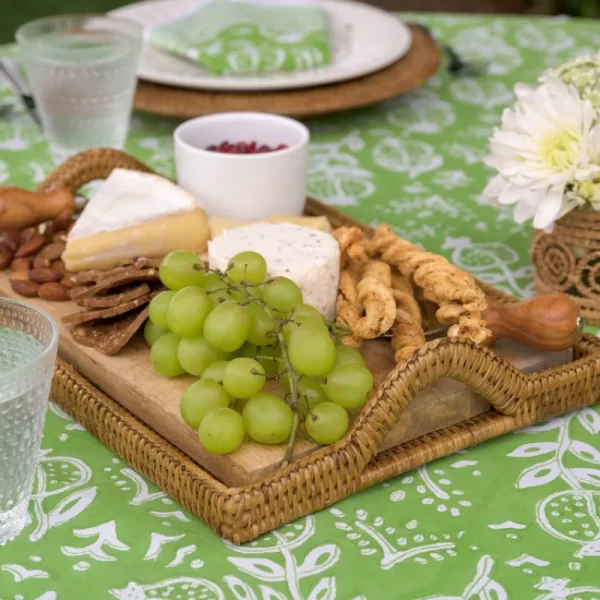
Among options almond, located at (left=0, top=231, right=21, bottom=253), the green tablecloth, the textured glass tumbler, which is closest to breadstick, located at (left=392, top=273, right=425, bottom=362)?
the green tablecloth

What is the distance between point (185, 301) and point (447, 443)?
0.26 m

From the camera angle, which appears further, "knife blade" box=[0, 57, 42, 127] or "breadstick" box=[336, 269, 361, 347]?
"knife blade" box=[0, 57, 42, 127]

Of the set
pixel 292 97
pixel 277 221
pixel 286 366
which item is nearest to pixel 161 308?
pixel 286 366

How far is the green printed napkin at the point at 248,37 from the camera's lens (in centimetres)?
162

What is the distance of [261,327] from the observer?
3.00 feet

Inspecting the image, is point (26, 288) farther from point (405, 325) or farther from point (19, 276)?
point (405, 325)

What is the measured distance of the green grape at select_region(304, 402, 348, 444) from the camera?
2.82 ft

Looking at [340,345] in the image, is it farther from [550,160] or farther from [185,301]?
[550,160]

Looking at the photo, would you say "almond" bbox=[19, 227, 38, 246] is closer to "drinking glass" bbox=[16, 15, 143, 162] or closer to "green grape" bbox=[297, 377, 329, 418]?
"drinking glass" bbox=[16, 15, 143, 162]

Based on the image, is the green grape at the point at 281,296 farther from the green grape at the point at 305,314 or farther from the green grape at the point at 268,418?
the green grape at the point at 268,418

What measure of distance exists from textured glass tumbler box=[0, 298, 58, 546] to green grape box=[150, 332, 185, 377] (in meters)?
0.16

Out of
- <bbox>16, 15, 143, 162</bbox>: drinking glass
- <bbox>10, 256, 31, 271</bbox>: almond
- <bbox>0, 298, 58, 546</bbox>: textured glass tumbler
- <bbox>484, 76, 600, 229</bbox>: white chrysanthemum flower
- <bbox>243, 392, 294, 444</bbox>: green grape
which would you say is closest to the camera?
<bbox>0, 298, 58, 546</bbox>: textured glass tumbler

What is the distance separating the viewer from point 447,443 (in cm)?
92

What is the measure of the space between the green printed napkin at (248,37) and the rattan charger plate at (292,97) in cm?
5
